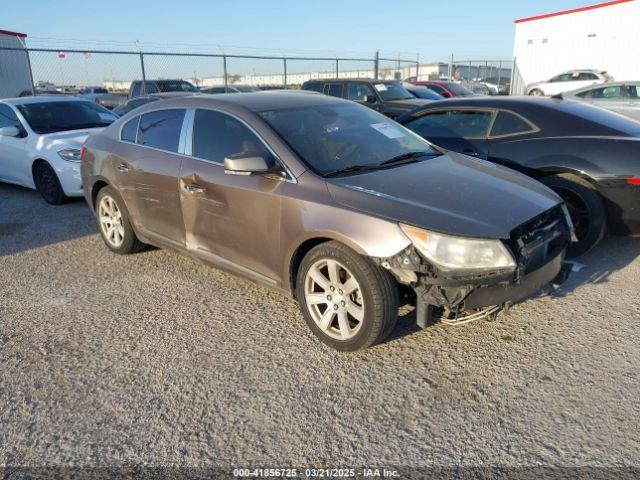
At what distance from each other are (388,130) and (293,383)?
7.67 ft

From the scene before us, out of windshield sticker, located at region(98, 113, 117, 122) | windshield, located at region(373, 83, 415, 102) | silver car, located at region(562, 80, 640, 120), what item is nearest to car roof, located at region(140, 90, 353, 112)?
windshield sticker, located at region(98, 113, 117, 122)

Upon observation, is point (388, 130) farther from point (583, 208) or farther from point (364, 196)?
point (583, 208)

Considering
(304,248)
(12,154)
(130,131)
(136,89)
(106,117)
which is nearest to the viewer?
(304,248)

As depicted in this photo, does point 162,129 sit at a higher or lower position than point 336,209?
higher

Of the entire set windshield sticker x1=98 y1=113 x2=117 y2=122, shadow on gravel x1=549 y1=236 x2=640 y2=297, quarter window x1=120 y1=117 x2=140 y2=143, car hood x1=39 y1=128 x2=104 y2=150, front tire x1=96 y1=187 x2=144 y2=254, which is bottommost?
shadow on gravel x1=549 y1=236 x2=640 y2=297

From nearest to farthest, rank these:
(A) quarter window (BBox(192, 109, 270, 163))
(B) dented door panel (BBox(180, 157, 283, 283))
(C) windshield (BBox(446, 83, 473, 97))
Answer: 1. (B) dented door panel (BBox(180, 157, 283, 283))
2. (A) quarter window (BBox(192, 109, 270, 163))
3. (C) windshield (BBox(446, 83, 473, 97))

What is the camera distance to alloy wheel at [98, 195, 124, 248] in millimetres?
5105

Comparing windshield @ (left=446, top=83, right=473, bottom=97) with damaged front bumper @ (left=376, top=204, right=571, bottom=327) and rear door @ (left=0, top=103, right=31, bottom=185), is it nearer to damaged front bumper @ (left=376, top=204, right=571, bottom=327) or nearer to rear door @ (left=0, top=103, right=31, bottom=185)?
rear door @ (left=0, top=103, right=31, bottom=185)

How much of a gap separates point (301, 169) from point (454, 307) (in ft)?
4.46

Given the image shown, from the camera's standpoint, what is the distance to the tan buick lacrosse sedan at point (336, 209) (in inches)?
116

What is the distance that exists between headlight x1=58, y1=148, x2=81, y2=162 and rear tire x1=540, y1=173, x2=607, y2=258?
606 centimetres

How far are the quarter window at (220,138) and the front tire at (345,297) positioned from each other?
93 cm

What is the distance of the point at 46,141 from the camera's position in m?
7.33

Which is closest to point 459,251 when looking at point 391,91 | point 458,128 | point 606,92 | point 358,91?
point 458,128
